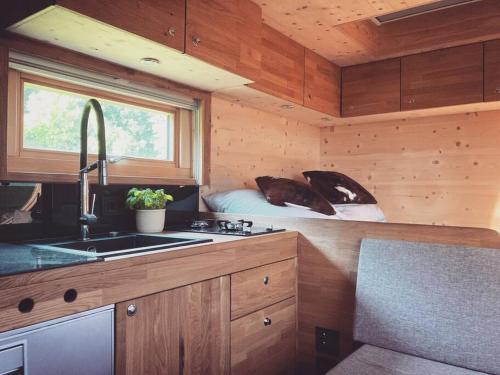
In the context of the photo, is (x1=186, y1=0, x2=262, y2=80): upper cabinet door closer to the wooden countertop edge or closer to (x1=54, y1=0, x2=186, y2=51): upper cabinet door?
(x1=54, y1=0, x2=186, y2=51): upper cabinet door

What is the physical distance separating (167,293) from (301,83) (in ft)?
5.81

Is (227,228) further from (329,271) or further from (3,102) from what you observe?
(3,102)

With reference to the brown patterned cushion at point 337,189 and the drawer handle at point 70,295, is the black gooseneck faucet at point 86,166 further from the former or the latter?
the brown patterned cushion at point 337,189

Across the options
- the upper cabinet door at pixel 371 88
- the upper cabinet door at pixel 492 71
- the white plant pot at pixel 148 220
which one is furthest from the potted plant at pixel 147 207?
the upper cabinet door at pixel 492 71

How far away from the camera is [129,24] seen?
1.43 m

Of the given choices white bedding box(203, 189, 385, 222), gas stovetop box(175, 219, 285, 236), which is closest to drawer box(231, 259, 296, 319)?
gas stovetop box(175, 219, 285, 236)

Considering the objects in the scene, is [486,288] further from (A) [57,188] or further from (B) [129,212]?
A: (A) [57,188]

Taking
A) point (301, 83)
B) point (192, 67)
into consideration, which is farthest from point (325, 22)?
point (192, 67)

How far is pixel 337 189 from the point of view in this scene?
2760mm

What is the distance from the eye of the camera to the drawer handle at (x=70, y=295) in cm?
107

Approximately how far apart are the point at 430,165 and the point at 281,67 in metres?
1.48

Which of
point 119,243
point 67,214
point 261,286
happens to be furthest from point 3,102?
point 261,286

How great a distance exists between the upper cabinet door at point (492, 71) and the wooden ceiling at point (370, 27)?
69mm

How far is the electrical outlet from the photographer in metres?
1.86
